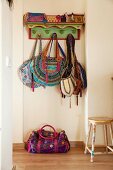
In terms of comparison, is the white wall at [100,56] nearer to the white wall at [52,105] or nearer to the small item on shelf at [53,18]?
Answer: the white wall at [52,105]

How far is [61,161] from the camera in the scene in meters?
3.23

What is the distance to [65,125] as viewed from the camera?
12.9ft

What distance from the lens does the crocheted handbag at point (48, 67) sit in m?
3.81

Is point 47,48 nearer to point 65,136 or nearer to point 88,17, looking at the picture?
point 88,17

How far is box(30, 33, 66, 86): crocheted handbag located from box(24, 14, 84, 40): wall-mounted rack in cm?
9

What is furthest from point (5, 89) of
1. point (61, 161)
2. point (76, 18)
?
point (76, 18)

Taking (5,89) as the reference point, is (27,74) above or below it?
above

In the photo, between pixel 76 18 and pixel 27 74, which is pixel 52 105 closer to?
pixel 27 74

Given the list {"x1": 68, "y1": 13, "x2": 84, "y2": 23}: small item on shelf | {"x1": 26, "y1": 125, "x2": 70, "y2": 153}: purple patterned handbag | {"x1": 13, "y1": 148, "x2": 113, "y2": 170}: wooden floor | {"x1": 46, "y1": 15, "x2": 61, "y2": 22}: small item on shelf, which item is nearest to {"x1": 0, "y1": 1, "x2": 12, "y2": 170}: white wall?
{"x1": 13, "y1": 148, "x2": 113, "y2": 170}: wooden floor

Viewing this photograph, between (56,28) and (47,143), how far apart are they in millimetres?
1732

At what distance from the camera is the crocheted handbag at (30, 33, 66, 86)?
3.81 m

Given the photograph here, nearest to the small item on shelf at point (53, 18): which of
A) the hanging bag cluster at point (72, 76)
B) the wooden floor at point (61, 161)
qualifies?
the hanging bag cluster at point (72, 76)

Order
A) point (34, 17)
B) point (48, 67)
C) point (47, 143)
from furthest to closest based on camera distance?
point (48, 67)
point (34, 17)
point (47, 143)

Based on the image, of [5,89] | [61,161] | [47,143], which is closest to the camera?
[5,89]
